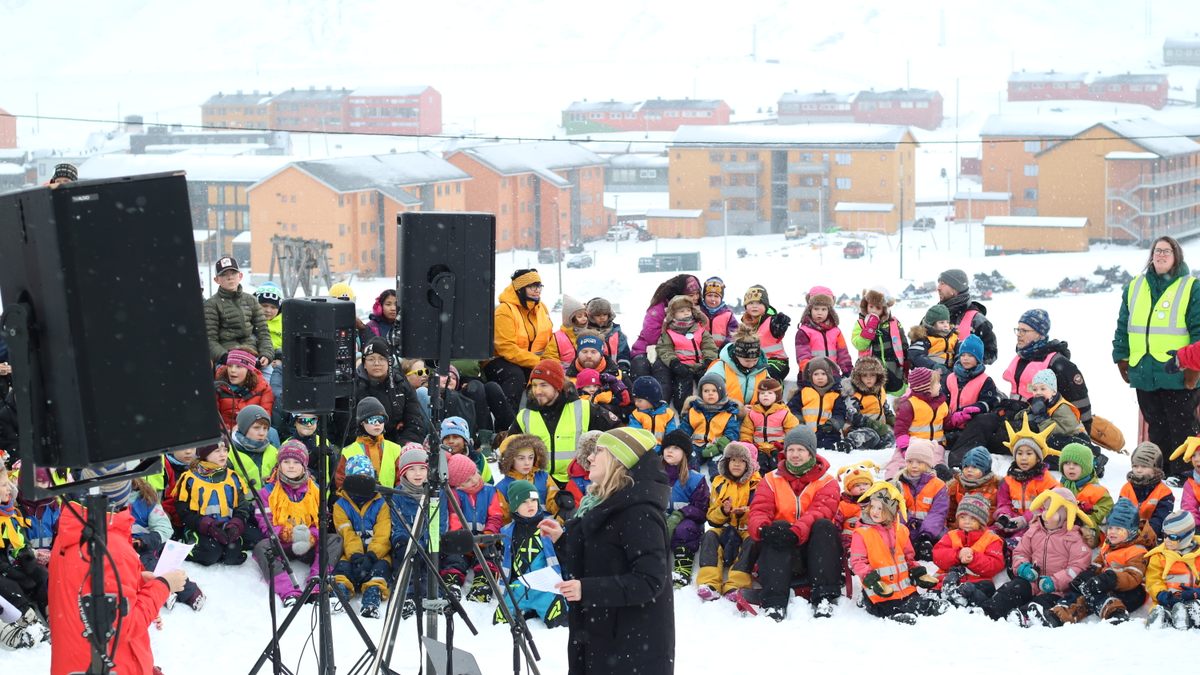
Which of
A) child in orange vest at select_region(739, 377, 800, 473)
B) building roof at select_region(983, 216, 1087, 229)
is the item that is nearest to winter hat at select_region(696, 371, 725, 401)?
child in orange vest at select_region(739, 377, 800, 473)

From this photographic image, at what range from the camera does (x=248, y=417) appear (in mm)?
6688

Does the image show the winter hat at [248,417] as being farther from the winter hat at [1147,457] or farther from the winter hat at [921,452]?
the winter hat at [1147,457]

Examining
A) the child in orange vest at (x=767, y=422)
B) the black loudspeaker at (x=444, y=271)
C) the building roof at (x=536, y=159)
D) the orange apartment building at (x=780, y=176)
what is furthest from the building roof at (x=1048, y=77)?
the black loudspeaker at (x=444, y=271)

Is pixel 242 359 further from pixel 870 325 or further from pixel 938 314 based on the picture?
pixel 938 314

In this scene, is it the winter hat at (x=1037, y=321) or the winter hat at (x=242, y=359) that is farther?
the winter hat at (x=1037, y=321)

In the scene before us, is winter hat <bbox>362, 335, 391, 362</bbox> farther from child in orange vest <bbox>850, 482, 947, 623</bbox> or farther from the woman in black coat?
the woman in black coat

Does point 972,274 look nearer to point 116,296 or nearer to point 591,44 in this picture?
point 116,296

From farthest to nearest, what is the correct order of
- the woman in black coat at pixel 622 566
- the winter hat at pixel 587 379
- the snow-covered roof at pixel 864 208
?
the snow-covered roof at pixel 864 208 < the winter hat at pixel 587 379 < the woman in black coat at pixel 622 566

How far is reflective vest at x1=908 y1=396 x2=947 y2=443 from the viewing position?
25.7ft

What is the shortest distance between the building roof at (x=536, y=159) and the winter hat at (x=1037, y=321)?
4746 cm

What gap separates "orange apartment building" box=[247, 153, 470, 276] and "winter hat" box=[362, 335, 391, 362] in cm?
4128

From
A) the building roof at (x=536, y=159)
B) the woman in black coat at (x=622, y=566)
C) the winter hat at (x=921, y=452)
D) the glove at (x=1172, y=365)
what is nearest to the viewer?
the woman in black coat at (x=622, y=566)

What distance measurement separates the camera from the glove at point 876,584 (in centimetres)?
620

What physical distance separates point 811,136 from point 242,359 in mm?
58156
